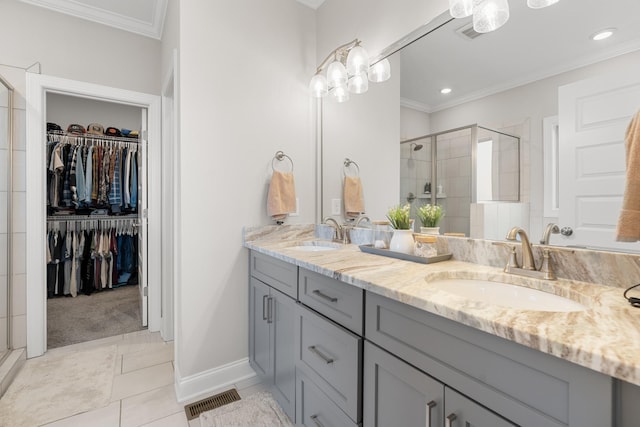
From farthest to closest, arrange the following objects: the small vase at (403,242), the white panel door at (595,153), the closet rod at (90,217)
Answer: the closet rod at (90,217)
the small vase at (403,242)
the white panel door at (595,153)

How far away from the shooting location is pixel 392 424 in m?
0.93

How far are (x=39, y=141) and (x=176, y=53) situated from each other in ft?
4.43

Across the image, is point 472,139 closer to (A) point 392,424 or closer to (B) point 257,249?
(A) point 392,424

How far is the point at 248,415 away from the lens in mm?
1641

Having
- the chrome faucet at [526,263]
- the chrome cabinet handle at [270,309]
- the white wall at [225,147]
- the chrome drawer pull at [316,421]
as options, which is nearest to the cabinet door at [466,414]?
the chrome faucet at [526,263]

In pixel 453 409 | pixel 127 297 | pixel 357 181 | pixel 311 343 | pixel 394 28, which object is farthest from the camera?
pixel 127 297

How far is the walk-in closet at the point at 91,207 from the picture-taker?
3596 millimetres

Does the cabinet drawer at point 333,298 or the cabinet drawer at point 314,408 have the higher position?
the cabinet drawer at point 333,298

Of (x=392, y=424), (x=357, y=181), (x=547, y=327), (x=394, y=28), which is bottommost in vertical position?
(x=392, y=424)

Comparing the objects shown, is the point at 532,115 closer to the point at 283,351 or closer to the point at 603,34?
the point at 603,34

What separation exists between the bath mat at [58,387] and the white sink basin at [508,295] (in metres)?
2.05

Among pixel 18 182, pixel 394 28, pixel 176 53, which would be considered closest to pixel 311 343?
pixel 394 28

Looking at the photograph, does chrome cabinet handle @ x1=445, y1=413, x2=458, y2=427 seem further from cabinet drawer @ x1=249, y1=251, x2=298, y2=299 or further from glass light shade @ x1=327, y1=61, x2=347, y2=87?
glass light shade @ x1=327, y1=61, x2=347, y2=87

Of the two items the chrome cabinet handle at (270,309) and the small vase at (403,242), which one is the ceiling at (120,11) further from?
the small vase at (403,242)
